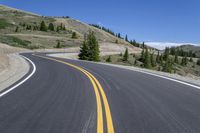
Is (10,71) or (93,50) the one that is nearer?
(10,71)

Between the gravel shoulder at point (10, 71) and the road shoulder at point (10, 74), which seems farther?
the gravel shoulder at point (10, 71)

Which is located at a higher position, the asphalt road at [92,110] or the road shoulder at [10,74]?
the asphalt road at [92,110]

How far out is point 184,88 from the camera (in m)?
12.4

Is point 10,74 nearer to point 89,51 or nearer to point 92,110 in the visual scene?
point 92,110

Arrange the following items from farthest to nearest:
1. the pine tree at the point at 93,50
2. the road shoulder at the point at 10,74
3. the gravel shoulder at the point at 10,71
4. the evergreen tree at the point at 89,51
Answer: the pine tree at the point at 93,50 → the evergreen tree at the point at 89,51 → the gravel shoulder at the point at 10,71 → the road shoulder at the point at 10,74

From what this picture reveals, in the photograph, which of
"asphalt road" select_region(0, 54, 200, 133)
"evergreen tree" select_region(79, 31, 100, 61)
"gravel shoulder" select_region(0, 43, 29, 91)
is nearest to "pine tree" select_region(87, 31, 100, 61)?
"evergreen tree" select_region(79, 31, 100, 61)

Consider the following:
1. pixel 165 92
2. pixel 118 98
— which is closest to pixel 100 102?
pixel 118 98

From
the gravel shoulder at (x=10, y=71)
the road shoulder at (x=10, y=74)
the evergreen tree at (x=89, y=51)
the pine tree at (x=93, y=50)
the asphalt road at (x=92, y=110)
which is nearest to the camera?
the asphalt road at (x=92, y=110)

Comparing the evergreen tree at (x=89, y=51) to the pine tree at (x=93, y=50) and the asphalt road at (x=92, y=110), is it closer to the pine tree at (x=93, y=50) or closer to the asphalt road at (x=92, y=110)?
the pine tree at (x=93, y=50)

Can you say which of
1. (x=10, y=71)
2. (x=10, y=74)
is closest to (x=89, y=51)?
(x=10, y=71)

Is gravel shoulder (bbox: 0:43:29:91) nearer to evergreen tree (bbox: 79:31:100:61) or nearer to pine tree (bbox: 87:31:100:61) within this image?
evergreen tree (bbox: 79:31:100:61)

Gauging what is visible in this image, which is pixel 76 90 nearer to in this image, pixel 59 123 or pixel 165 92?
pixel 165 92

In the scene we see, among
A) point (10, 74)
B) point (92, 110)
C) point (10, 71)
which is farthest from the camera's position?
point (10, 71)

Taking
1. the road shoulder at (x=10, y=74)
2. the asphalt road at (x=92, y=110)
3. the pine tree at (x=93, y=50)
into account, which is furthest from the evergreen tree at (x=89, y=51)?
the asphalt road at (x=92, y=110)
